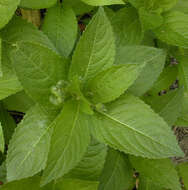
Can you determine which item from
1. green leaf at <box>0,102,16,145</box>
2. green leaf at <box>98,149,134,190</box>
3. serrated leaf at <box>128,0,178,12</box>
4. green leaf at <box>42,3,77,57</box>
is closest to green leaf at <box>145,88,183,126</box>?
green leaf at <box>98,149,134,190</box>

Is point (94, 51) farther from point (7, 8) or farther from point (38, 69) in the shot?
point (7, 8)

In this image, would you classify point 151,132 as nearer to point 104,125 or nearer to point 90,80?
point 104,125

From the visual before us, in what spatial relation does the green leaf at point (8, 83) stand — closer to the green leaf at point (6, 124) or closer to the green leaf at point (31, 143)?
the green leaf at point (31, 143)

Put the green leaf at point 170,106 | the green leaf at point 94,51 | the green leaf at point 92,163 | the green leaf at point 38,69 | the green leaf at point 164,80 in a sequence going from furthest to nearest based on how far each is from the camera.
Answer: the green leaf at point 164,80 → the green leaf at point 170,106 → the green leaf at point 92,163 → the green leaf at point 94,51 → the green leaf at point 38,69

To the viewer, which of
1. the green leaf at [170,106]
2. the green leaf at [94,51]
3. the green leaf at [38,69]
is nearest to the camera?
the green leaf at [38,69]

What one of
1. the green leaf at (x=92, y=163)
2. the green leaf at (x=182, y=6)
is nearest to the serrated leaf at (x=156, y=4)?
the green leaf at (x=182, y=6)

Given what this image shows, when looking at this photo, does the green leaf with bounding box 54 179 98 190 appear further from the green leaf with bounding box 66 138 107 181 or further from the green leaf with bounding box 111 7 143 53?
the green leaf with bounding box 111 7 143 53

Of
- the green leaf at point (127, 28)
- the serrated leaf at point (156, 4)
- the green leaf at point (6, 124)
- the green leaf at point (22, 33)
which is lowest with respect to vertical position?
the green leaf at point (6, 124)
